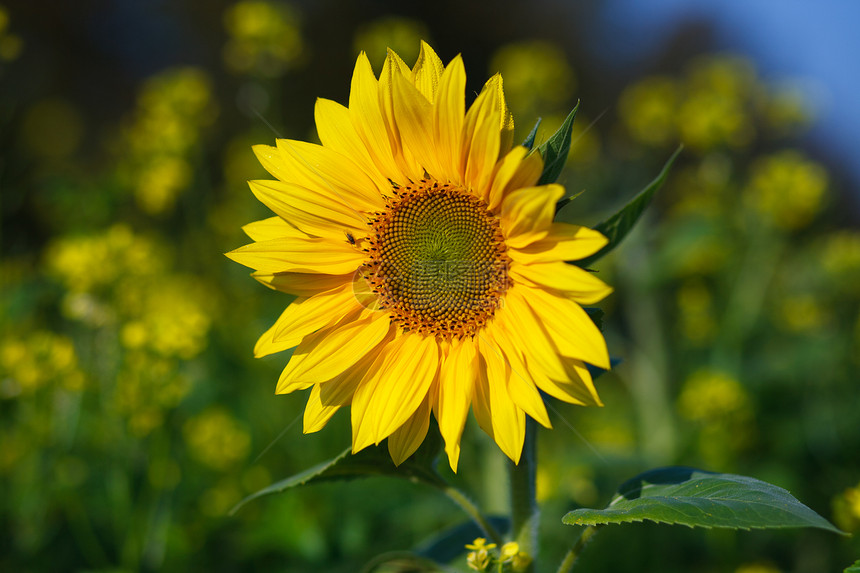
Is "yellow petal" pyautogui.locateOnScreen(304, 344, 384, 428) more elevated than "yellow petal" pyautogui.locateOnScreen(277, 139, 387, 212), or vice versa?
"yellow petal" pyautogui.locateOnScreen(277, 139, 387, 212)

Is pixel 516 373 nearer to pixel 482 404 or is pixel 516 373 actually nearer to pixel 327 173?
pixel 482 404

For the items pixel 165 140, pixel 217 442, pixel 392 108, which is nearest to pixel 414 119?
pixel 392 108

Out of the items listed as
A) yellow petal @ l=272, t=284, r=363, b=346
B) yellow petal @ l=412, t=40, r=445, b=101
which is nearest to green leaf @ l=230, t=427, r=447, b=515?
yellow petal @ l=272, t=284, r=363, b=346

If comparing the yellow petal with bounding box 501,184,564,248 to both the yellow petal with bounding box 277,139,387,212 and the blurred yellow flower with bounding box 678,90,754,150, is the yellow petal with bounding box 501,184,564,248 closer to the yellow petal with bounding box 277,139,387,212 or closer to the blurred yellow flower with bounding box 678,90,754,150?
the yellow petal with bounding box 277,139,387,212

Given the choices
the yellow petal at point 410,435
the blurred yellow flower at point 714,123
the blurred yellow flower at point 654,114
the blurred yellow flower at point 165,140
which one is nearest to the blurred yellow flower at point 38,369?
the blurred yellow flower at point 165,140

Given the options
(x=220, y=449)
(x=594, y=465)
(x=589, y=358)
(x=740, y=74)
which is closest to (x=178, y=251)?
(x=220, y=449)
